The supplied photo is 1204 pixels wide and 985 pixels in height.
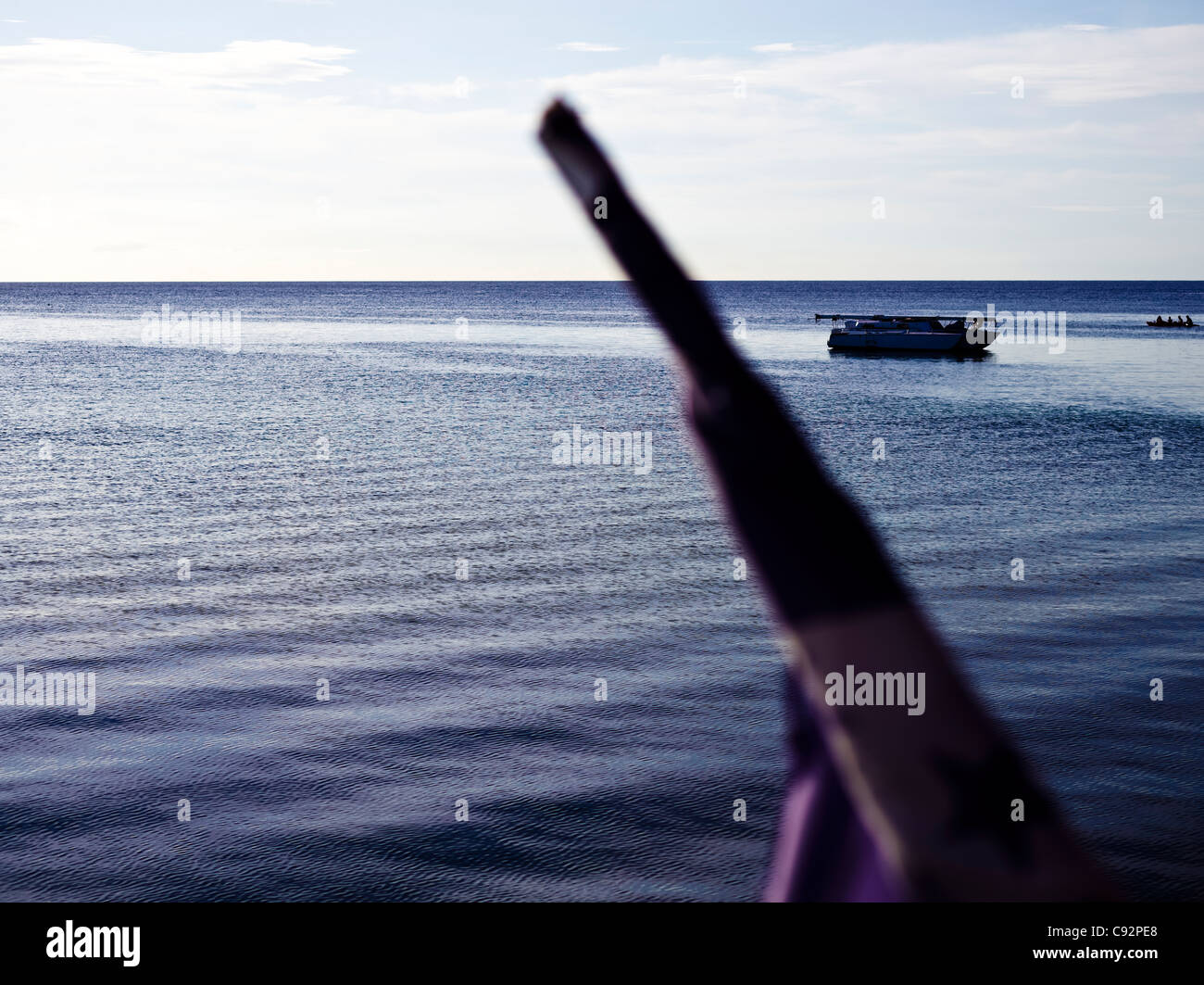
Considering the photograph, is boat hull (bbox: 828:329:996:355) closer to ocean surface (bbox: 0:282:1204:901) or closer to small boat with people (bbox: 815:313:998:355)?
small boat with people (bbox: 815:313:998:355)

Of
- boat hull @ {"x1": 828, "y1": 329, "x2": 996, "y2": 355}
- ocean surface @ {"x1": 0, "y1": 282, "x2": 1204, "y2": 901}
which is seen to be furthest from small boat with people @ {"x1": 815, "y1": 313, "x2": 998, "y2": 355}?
ocean surface @ {"x1": 0, "y1": 282, "x2": 1204, "y2": 901}

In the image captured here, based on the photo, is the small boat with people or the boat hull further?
the boat hull

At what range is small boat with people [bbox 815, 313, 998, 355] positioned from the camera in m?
76.8

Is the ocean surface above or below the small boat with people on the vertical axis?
below

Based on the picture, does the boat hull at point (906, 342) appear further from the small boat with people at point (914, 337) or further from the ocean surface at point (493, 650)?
the ocean surface at point (493, 650)

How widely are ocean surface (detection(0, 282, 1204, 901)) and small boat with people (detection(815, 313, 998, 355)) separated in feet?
122

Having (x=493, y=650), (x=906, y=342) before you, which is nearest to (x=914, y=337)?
(x=906, y=342)

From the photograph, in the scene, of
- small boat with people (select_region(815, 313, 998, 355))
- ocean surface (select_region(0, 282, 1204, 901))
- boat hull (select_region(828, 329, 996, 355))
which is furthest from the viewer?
boat hull (select_region(828, 329, 996, 355))

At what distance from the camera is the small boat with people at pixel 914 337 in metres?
76.8

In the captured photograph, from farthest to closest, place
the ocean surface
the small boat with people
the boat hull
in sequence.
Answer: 1. the boat hull
2. the small boat with people
3. the ocean surface

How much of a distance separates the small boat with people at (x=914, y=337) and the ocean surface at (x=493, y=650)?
37.2 metres

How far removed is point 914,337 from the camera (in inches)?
3051

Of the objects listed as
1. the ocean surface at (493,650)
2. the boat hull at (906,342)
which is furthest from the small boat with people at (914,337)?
the ocean surface at (493,650)
